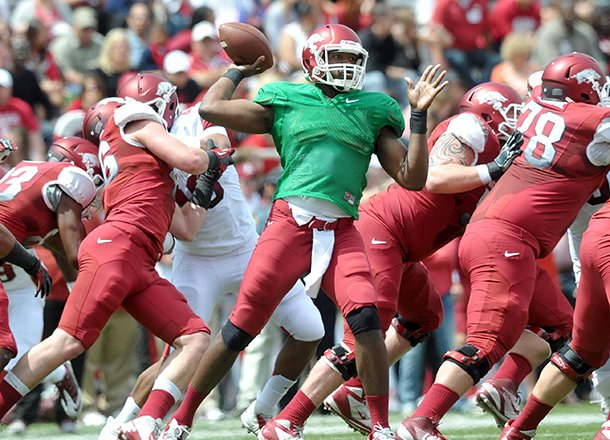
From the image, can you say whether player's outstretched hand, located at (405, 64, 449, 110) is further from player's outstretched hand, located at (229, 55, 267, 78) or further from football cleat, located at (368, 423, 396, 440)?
football cleat, located at (368, 423, 396, 440)

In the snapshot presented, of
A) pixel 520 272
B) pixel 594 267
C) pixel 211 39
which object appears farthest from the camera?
pixel 211 39

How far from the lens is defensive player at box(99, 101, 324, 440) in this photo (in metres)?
6.79

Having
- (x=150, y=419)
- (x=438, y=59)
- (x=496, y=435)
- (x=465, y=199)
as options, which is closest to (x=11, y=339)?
(x=150, y=419)

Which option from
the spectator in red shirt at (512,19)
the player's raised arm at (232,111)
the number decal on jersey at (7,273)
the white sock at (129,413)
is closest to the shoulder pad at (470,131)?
the player's raised arm at (232,111)

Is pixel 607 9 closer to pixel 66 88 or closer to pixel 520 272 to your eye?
pixel 66 88

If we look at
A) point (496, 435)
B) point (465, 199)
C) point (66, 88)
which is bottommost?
point (66, 88)

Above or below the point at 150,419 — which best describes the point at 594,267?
above

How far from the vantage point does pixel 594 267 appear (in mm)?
5852

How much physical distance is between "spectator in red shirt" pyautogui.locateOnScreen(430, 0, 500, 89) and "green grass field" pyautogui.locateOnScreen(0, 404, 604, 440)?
4751mm

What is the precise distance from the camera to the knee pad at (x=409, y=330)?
707 centimetres

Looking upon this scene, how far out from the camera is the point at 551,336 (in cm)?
690

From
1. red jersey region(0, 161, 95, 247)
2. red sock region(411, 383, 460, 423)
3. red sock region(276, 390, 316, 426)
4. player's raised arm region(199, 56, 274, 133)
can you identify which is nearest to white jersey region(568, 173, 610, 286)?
red sock region(411, 383, 460, 423)

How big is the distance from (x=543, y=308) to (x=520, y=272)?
62cm

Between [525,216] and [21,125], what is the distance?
229 inches
